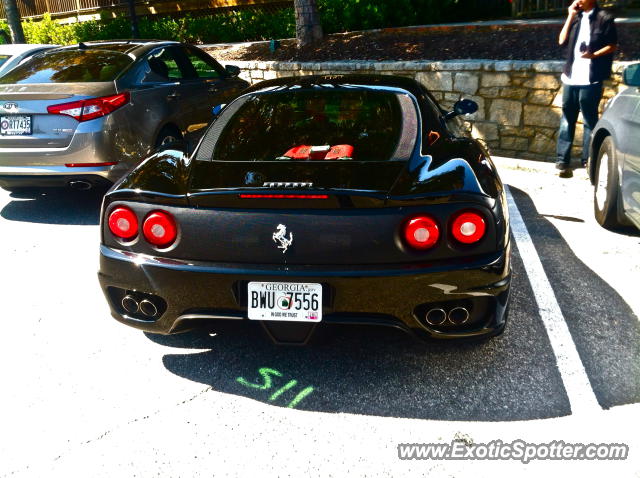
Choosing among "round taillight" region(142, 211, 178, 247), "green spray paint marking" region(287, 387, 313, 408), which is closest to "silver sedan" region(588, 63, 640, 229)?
"green spray paint marking" region(287, 387, 313, 408)

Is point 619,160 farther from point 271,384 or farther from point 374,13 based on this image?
point 374,13

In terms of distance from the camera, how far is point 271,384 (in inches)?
125

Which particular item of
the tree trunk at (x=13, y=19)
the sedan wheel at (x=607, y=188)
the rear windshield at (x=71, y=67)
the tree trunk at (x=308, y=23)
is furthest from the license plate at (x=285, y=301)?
the tree trunk at (x=13, y=19)

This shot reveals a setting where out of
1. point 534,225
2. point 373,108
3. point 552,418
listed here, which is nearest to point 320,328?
point 552,418

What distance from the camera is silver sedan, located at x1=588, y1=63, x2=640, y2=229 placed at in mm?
4637

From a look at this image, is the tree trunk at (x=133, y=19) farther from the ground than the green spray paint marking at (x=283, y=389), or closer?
farther from the ground

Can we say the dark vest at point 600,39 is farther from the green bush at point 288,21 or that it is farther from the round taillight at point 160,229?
the green bush at point 288,21

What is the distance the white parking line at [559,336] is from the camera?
2.98 meters

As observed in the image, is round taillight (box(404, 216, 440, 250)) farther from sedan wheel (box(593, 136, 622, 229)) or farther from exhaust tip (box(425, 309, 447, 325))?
sedan wheel (box(593, 136, 622, 229))

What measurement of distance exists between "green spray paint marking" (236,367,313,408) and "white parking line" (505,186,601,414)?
128cm

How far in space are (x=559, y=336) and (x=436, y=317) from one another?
43.3 inches

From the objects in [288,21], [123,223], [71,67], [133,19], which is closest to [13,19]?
[133,19]

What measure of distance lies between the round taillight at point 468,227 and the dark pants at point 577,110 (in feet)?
15.1

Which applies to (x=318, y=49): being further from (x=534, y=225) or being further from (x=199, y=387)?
(x=199, y=387)
